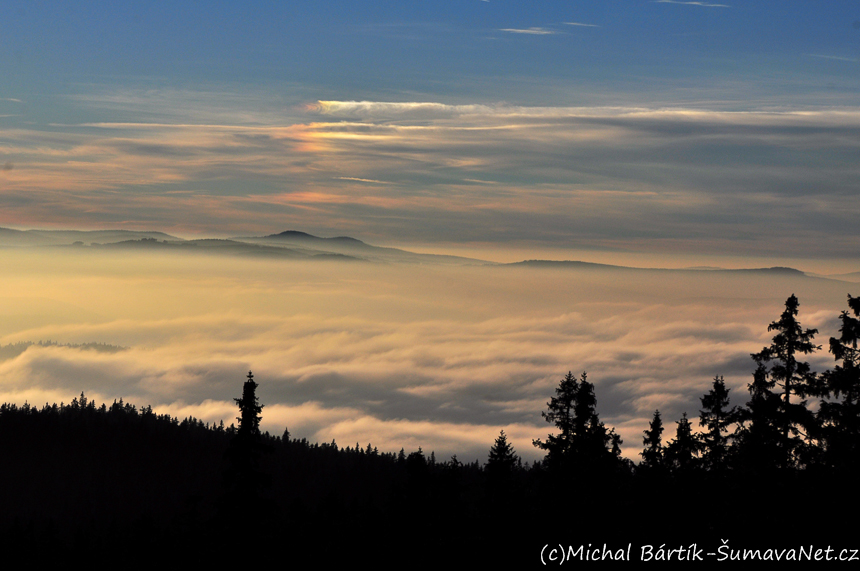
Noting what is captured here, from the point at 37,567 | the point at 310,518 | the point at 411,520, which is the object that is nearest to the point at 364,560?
the point at 310,518

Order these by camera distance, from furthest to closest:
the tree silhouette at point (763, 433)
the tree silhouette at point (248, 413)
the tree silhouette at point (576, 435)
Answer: the tree silhouette at point (576, 435) → the tree silhouette at point (763, 433) → the tree silhouette at point (248, 413)

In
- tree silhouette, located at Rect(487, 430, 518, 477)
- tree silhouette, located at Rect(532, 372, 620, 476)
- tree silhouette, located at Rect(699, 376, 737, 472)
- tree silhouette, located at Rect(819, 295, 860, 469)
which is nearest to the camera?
tree silhouette, located at Rect(819, 295, 860, 469)

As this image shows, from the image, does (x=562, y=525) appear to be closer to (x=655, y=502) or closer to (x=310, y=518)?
(x=655, y=502)

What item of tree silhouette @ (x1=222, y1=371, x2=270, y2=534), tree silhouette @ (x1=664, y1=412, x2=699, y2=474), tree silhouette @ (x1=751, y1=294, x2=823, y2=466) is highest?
tree silhouette @ (x1=751, y1=294, x2=823, y2=466)

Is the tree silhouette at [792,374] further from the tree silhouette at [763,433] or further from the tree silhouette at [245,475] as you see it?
the tree silhouette at [245,475]

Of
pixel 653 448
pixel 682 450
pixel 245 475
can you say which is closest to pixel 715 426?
pixel 682 450

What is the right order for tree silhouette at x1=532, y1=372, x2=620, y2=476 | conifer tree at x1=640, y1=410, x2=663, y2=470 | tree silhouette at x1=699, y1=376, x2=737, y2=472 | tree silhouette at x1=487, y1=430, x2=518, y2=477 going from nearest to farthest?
tree silhouette at x1=487, y1=430, x2=518, y2=477
tree silhouette at x1=532, y1=372, x2=620, y2=476
tree silhouette at x1=699, y1=376, x2=737, y2=472
conifer tree at x1=640, y1=410, x2=663, y2=470

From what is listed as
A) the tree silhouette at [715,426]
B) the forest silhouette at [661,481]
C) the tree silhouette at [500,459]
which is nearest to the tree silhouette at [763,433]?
the forest silhouette at [661,481]

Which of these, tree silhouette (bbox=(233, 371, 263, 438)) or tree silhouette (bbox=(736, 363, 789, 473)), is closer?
tree silhouette (bbox=(233, 371, 263, 438))

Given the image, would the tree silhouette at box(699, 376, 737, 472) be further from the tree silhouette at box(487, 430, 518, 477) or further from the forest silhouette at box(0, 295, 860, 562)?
the tree silhouette at box(487, 430, 518, 477)

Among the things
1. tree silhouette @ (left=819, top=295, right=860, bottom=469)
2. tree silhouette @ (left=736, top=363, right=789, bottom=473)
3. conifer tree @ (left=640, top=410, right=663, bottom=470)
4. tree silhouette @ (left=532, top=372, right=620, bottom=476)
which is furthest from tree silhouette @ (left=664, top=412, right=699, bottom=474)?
tree silhouette @ (left=819, top=295, right=860, bottom=469)

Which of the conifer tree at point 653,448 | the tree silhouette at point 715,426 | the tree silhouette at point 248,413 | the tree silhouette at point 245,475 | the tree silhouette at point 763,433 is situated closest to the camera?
the tree silhouette at point 248,413

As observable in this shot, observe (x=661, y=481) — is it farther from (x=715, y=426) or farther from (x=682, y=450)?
(x=715, y=426)

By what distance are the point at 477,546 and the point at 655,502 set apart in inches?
377
